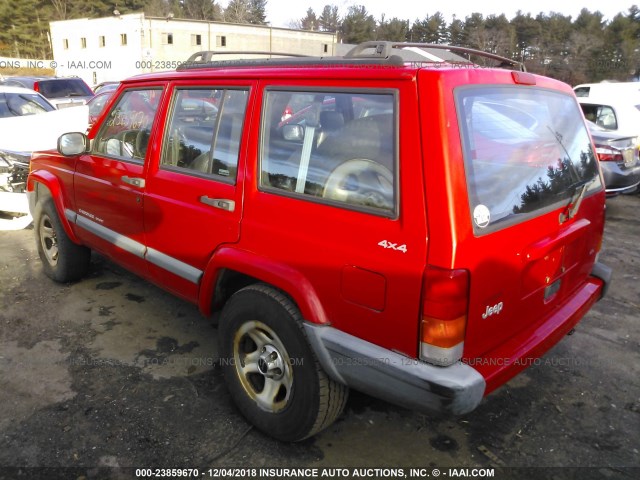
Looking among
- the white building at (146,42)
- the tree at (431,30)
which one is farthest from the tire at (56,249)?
the tree at (431,30)

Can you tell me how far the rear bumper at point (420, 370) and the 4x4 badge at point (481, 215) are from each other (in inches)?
22.3

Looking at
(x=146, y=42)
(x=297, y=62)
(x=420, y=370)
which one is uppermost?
(x=146, y=42)

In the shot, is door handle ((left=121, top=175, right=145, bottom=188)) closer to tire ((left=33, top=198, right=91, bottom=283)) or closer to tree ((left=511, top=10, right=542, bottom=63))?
tire ((left=33, top=198, right=91, bottom=283))

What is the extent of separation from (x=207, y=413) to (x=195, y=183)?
1.31 metres

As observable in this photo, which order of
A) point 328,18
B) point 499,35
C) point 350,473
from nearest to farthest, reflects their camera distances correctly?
point 350,473
point 499,35
point 328,18

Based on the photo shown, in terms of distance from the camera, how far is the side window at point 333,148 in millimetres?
2078

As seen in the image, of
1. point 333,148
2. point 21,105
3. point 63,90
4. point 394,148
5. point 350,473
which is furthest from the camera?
point 63,90

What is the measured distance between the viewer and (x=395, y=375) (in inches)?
80.3

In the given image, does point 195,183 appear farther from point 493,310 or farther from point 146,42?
point 146,42

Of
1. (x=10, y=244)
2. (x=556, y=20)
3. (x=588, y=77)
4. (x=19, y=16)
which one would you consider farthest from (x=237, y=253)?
(x=19, y=16)

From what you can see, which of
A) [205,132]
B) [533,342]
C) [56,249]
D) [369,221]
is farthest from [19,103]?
[533,342]

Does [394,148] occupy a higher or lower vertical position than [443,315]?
higher

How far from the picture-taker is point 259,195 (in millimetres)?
2496

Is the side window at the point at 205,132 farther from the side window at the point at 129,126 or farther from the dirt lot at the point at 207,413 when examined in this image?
the dirt lot at the point at 207,413
